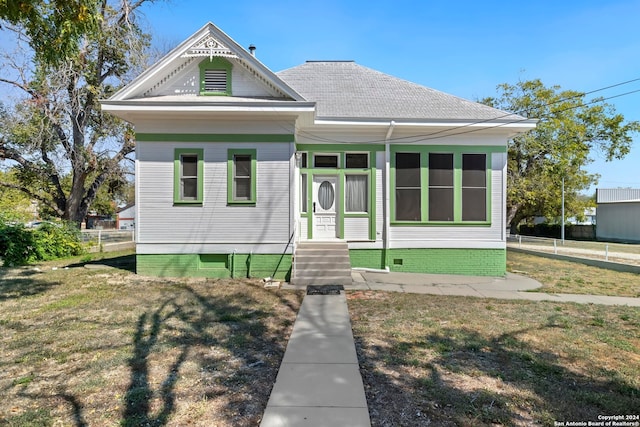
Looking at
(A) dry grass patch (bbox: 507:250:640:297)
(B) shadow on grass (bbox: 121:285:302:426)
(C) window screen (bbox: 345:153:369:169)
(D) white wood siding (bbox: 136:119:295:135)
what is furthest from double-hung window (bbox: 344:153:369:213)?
(A) dry grass patch (bbox: 507:250:640:297)

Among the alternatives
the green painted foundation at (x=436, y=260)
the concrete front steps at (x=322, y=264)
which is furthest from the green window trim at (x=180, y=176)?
the green painted foundation at (x=436, y=260)

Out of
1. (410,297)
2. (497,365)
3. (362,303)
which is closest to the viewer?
(497,365)

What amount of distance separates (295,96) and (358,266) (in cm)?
509

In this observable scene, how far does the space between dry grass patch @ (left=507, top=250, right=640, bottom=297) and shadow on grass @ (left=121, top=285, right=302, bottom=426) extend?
289 inches

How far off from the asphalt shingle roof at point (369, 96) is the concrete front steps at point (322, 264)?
3.70m

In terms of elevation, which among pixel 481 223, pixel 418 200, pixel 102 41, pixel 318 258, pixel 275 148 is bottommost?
pixel 318 258

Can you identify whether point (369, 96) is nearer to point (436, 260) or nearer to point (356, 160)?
point (356, 160)

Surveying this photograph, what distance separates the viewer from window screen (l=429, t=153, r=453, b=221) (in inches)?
420

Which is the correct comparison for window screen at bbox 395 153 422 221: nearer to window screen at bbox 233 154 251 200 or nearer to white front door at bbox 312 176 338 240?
white front door at bbox 312 176 338 240

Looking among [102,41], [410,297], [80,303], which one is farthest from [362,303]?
[102,41]

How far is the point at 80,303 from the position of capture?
6852mm

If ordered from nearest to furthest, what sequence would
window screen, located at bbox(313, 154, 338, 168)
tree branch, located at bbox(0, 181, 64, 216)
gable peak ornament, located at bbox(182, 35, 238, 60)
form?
gable peak ornament, located at bbox(182, 35, 238, 60)
window screen, located at bbox(313, 154, 338, 168)
tree branch, located at bbox(0, 181, 64, 216)

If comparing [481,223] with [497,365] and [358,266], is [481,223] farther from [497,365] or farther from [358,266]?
[497,365]

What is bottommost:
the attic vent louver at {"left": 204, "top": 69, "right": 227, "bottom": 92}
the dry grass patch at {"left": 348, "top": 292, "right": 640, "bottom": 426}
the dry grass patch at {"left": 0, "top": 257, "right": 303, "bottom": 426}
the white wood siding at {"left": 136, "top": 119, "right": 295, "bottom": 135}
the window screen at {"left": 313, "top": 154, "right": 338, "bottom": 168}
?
the dry grass patch at {"left": 348, "top": 292, "right": 640, "bottom": 426}
